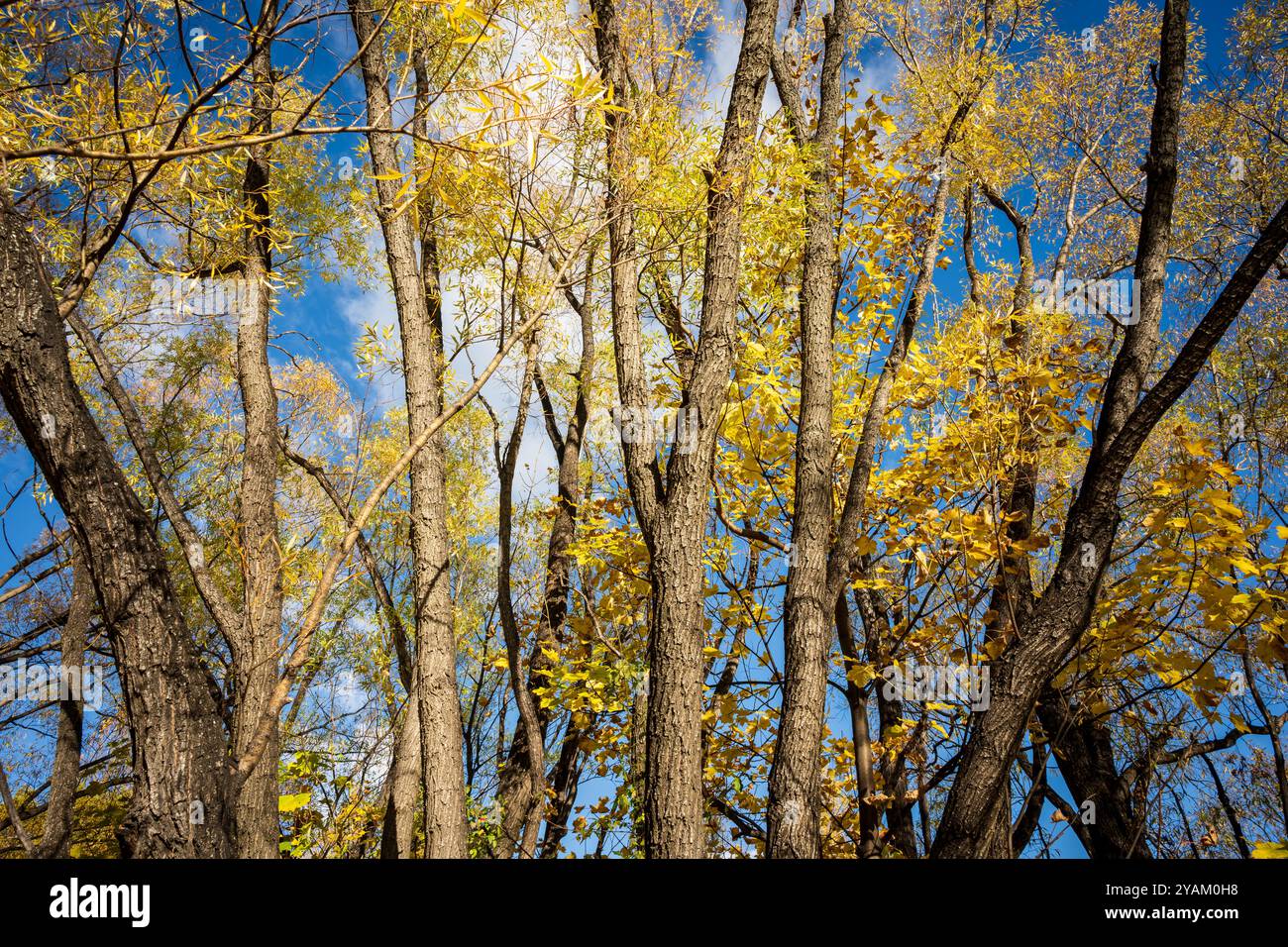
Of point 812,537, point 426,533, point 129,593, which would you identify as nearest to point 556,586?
point 426,533

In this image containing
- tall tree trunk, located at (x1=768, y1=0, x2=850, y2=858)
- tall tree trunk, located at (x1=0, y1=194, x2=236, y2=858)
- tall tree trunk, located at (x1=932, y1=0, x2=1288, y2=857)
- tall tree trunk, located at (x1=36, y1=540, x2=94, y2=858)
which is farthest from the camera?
tall tree trunk, located at (x1=36, y1=540, x2=94, y2=858)

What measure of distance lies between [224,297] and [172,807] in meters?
4.45

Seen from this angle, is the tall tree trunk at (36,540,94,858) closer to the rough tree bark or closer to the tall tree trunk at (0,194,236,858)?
the rough tree bark

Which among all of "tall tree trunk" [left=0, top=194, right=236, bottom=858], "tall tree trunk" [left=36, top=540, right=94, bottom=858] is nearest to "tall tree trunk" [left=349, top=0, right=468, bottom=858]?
"tall tree trunk" [left=0, top=194, right=236, bottom=858]

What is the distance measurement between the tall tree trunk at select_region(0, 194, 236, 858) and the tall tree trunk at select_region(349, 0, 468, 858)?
7.10ft

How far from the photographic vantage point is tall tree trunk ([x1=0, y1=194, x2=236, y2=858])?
7.24ft

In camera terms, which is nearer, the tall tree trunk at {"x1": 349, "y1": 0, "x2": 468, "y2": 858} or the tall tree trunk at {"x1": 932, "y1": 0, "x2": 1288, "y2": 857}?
the tall tree trunk at {"x1": 932, "y1": 0, "x2": 1288, "y2": 857}

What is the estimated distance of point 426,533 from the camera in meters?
4.92

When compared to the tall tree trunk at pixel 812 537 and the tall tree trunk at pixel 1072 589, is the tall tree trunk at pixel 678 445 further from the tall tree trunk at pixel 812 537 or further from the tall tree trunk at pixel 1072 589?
the tall tree trunk at pixel 1072 589

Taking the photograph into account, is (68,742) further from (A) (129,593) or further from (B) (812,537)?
(B) (812,537)

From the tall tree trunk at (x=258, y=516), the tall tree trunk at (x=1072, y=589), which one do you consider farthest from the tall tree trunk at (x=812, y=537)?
the tall tree trunk at (x=258, y=516)

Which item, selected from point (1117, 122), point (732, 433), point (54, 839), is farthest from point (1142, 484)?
point (54, 839)

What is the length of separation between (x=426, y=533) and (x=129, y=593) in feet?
8.69
